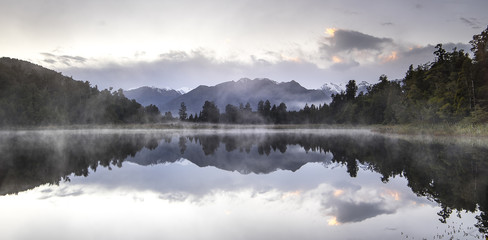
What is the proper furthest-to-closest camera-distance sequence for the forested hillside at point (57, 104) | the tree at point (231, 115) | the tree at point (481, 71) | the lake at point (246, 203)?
the tree at point (231, 115), the forested hillside at point (57, 104), the tree at point (481, 71), the lake at point (246, 203)

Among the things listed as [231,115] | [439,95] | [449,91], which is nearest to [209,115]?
[231,115]

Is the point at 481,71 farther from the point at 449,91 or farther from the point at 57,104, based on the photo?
the point at 57,104

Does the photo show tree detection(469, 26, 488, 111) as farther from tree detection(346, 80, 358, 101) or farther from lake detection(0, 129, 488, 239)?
tree detection(346, 80, 358, 101)

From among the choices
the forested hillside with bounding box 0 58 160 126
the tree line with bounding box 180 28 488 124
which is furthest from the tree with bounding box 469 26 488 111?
the forested hillside with bounding box 0 58 160 126

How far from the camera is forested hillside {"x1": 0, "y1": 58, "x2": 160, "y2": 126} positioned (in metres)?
116

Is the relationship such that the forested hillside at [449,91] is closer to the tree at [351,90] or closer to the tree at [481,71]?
the tree at [481,71]

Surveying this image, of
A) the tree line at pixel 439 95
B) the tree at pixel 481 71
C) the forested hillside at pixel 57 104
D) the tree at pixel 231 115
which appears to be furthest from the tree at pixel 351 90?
the tree at pixel 481 71

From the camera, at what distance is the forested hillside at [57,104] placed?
381 ft

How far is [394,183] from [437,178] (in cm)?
212

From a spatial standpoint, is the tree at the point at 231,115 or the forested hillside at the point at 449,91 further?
the tree at the point at 231,115

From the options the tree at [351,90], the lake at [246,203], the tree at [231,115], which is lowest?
the lake at [246,203]

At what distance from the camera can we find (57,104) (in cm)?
13738

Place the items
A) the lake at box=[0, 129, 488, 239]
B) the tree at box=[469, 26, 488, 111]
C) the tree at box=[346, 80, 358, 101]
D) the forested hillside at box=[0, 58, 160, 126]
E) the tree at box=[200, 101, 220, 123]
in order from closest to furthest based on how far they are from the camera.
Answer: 1. the lake at box=[0, 129, 488, 239]
2. the tree at box=[469, 26, 488, 111]
3. the forested hillside at box=[0, 58, 160, 126]
4. the tree at box=[346, 80, 358, 101]
5. the tree at box=[200, 101, 220, 123]

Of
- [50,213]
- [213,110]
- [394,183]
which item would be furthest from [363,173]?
[213,110]
